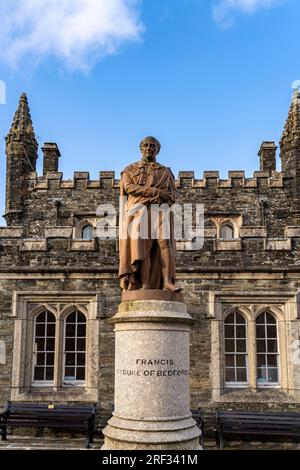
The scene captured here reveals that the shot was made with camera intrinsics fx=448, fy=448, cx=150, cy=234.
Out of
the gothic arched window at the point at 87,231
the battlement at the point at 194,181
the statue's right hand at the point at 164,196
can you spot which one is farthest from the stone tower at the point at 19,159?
the statue's right hand at the point at 164,196

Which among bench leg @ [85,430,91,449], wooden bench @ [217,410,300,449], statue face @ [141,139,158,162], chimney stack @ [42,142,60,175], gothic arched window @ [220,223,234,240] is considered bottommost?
bench leg @ [85,430,91,449]

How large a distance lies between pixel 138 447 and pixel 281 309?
21.1 feet

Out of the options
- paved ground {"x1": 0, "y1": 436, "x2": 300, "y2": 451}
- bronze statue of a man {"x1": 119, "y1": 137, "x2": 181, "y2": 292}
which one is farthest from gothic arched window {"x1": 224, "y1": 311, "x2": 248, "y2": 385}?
bronze statue of a man {"x1": 119, "y1": 137, "x2": 181, "y2": 292}

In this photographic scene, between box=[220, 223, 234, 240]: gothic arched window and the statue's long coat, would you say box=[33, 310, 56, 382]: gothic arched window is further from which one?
box=[220, 223, 234, 240]: gothic arched window

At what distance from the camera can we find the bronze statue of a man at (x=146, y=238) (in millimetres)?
5402

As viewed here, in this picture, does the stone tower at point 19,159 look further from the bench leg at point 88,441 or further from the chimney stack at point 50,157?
the bench leg at point 88,441

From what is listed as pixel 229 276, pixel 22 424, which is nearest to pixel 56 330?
pixel 22 424

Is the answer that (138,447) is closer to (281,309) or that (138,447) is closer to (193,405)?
(193,405)

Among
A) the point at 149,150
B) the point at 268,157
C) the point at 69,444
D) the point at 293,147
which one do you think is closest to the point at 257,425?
the point at 69,444

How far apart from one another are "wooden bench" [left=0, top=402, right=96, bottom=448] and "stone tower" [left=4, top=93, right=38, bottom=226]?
983 cm

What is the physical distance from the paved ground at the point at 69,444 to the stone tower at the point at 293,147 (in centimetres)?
1015

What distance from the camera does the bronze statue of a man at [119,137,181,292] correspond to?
17.7 feet

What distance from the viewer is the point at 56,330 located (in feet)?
34.1

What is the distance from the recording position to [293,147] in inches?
729
